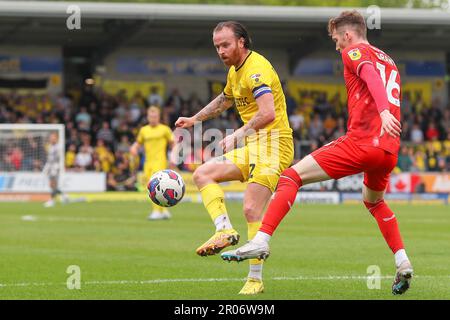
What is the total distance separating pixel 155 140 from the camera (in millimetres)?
22125

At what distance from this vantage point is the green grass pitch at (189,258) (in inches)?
358

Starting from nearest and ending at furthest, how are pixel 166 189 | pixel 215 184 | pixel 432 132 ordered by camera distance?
1. pixel 215 184
2. pixel 166 189
3. pixel 432 132

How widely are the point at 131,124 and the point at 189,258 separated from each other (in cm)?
2444

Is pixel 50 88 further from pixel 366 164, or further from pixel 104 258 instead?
pixel 366 164

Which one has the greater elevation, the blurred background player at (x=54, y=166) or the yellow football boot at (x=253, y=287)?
the blurred background player at (x=54, y=166)

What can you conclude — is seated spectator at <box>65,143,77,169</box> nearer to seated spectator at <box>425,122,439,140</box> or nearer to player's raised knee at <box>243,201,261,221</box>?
seated spectator at <box>425,122,439,140</box>

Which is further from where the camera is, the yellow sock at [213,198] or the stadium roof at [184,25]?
the stadium roof at [184,25]

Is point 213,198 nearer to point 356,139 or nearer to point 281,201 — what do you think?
point 281,201

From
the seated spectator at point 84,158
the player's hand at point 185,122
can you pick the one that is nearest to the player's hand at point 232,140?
the player's hand at point 185,122

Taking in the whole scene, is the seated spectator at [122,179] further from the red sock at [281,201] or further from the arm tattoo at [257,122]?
the red sock at [281,201]

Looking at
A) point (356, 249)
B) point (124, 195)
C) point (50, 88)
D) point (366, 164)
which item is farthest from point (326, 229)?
point (50, 88)

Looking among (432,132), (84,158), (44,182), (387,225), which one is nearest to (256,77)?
(387,225)

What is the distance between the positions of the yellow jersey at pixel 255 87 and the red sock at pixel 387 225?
3.56 feet
